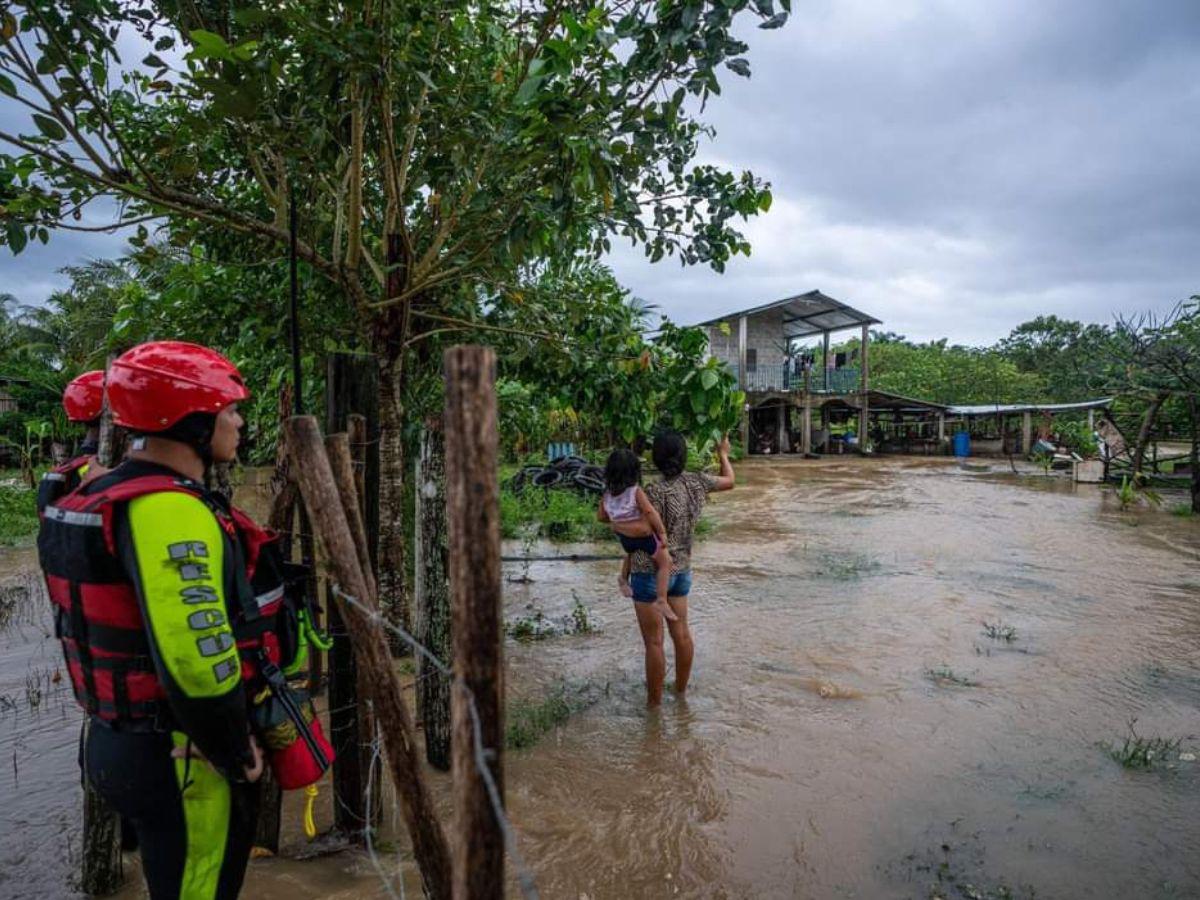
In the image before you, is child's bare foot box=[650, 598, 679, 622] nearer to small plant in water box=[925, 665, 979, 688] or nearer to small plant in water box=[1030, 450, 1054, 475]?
small plant in water box=[925, 665, 979, 688]

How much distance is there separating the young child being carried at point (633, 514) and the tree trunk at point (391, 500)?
4.06 feet

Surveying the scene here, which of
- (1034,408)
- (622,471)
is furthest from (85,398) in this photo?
(1034,408)

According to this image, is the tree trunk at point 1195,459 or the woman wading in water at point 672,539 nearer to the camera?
the woman wading in water at point 672,539

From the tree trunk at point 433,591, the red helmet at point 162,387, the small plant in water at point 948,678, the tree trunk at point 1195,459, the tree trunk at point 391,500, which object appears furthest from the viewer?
the tree trunk at point 1195,459

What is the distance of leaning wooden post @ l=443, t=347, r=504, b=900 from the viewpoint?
4.11 ft

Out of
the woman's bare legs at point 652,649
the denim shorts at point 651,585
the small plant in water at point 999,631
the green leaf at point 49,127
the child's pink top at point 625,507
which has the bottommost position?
the small plant in water at point 999,631

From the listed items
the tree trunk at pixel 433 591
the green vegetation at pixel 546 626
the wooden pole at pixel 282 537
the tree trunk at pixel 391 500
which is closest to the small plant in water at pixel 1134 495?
the green vegetation at pixel 546 626

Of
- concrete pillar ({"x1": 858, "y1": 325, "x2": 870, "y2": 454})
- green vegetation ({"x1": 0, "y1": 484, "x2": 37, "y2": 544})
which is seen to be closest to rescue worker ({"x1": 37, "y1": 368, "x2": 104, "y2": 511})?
green vegetation ({"x1": 0, "y1": 484, "x2": 37, "y2": 544})

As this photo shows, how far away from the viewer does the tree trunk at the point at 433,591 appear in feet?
11.8

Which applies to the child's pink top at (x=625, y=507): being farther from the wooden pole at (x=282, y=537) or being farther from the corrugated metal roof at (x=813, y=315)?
the corrugated metal roof at (x=813, y=315)

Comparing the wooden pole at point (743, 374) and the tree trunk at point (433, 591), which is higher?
the wooden pole at point (743, 374)

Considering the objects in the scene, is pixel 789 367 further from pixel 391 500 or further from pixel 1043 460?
pixel 391 500

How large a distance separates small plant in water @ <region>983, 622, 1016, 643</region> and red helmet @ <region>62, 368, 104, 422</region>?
674 centimetres

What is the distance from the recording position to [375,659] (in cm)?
184
